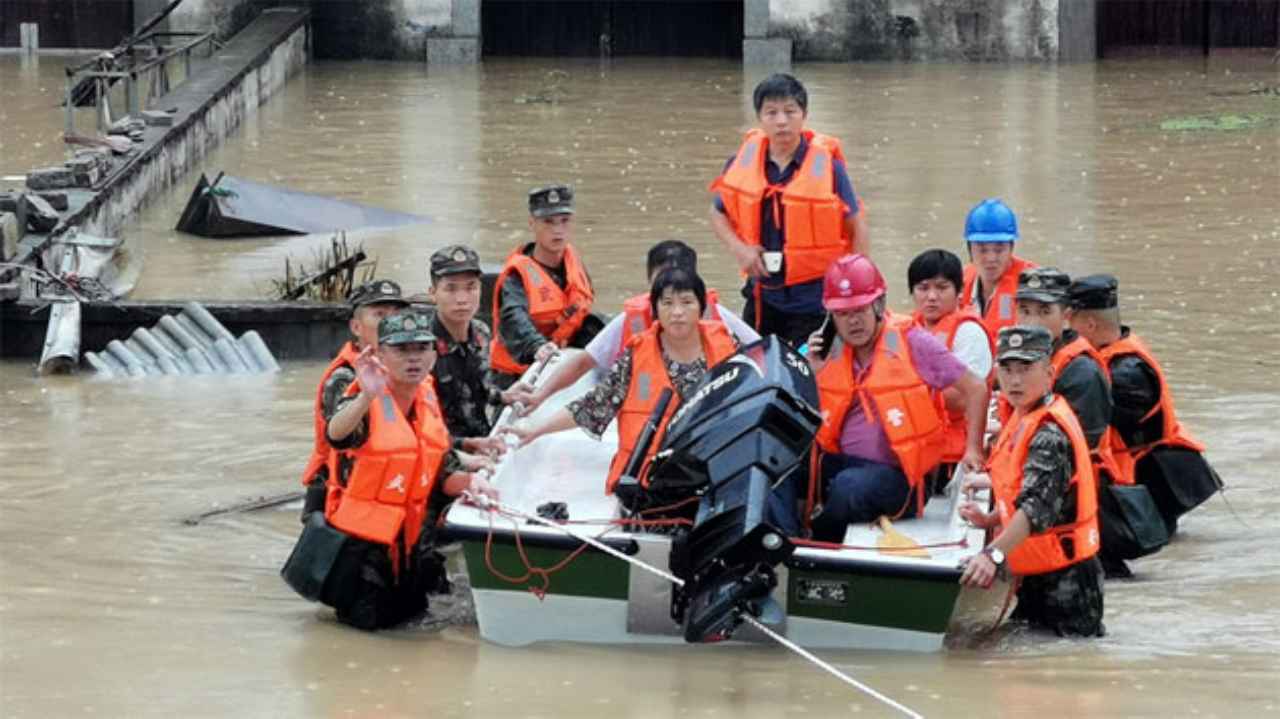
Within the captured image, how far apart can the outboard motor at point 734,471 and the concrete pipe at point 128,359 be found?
562 cm

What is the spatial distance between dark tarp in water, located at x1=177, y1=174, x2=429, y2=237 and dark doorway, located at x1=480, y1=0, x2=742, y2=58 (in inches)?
533

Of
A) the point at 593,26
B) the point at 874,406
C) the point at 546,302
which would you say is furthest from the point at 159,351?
the point at 593,26

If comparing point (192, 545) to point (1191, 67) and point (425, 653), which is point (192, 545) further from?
point (1191, 67)

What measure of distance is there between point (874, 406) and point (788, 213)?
1.49 meters

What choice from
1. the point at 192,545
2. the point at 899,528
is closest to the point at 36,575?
the point at 192,545

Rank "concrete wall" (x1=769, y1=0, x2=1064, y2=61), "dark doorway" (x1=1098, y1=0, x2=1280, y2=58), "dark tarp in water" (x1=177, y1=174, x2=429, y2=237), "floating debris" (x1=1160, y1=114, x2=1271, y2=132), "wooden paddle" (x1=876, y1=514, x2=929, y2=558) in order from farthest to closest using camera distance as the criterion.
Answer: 1. "dark doorway" (x1=1098, y1=0, x2=1280, y2=58)
2. "concrete wall" (x1=769, y1=0, x2=1064, y2=61)
3. "floating debris" (x1=1160, y1=114, x2=1271, y2=132)
4. "dark tarp in water" (x1=177, y1=174, x2=429, y2=237)
5. "wooden paddle" (x1=876, y1=514, x2=929, y2=558)

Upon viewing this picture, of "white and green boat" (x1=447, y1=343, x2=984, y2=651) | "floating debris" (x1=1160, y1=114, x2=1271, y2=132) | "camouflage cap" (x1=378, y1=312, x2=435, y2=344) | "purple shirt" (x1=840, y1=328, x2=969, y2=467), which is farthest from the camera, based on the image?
"floating debris" (x1=1160, y1=114, x2=1271, y2=132)

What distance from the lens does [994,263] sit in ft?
35.3

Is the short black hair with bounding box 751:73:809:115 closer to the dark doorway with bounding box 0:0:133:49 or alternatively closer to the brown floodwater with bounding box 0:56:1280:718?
the brown floodwater with bounding box 0:56:1280:718

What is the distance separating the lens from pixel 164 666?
29.8ft

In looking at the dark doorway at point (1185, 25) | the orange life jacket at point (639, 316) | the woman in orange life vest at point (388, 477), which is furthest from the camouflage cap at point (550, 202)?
the dark doorway at point (1185, 25)

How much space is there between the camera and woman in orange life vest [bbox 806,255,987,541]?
372 inches

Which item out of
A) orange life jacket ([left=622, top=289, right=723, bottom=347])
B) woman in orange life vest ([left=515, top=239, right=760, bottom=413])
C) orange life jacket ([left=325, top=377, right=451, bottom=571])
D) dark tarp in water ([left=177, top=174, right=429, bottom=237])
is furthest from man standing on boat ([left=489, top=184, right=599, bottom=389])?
dark tarp in water ([left=177, top=174, right=429, bottom=237])

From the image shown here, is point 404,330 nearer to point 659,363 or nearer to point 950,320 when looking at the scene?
point 659,363
